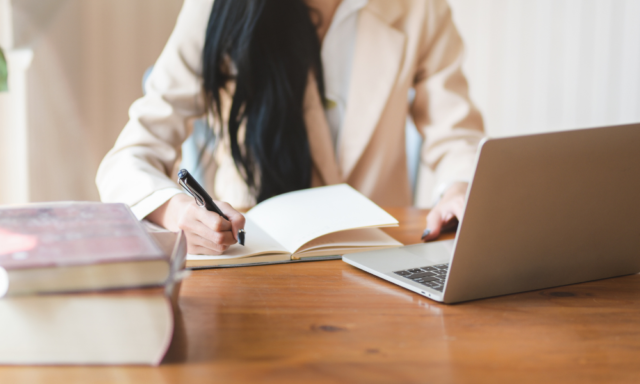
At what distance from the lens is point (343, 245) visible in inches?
26.8

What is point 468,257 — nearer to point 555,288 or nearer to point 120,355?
point 555,288

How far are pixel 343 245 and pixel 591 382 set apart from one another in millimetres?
369

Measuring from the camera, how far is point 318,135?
1.19 metres

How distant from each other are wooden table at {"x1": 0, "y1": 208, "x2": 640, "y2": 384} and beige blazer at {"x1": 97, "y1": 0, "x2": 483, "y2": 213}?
53cm

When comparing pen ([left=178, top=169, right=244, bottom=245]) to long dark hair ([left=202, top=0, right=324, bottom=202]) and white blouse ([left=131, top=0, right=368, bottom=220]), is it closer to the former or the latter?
long dark hair ([left=202, top=0, right=324, bottom=202])

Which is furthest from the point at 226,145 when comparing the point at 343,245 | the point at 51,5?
the point at 51,5

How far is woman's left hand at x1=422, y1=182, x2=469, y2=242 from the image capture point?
0.77 m

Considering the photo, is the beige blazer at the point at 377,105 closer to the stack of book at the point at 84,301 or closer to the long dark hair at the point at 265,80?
the long dark hair at the point at 265,80

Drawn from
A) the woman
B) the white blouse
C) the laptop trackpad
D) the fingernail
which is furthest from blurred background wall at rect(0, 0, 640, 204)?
the laptop trackpad

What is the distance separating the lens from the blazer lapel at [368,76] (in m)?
1.21

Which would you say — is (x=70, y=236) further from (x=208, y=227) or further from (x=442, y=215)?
(x=442, y=215)

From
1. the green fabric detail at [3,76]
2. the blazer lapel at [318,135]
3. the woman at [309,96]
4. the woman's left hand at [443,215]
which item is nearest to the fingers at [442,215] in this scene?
the woman's left hand at [443,215]

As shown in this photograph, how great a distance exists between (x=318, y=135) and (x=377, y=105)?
16cm

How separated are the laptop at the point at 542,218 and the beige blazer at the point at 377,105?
47 cm
